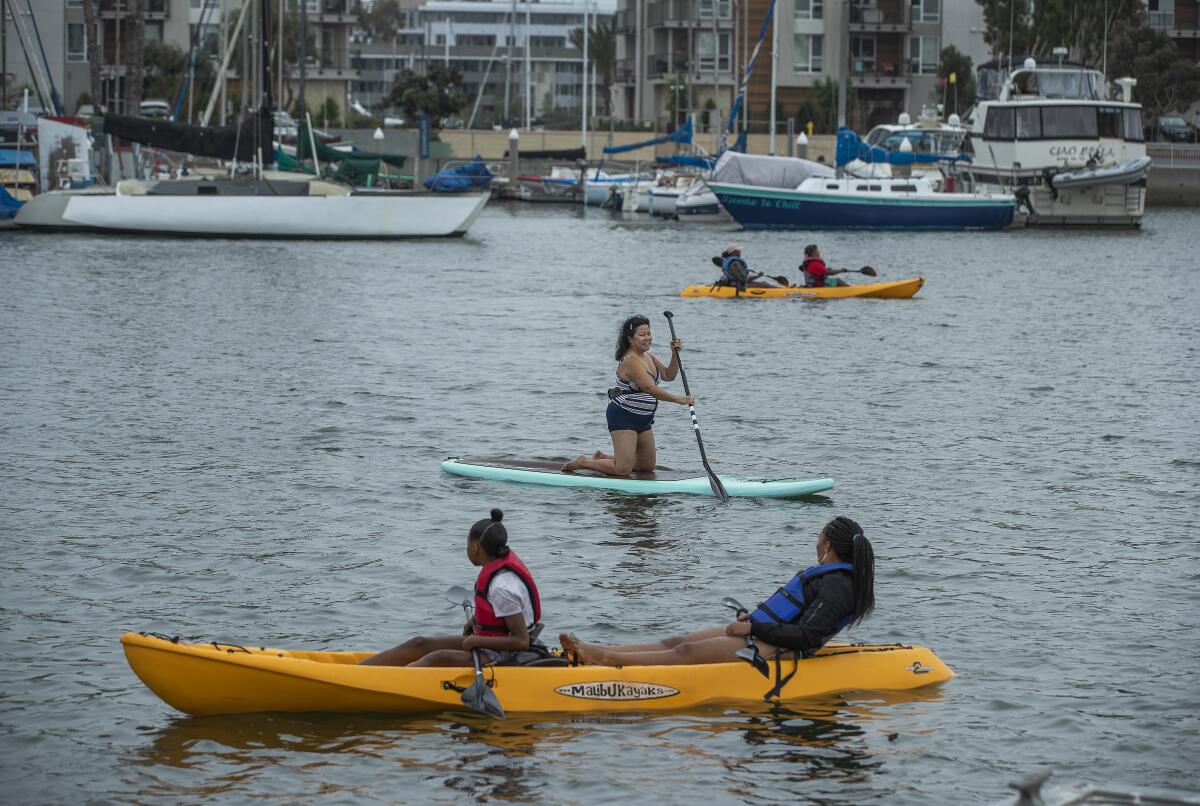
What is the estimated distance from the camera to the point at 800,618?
11.4 meters

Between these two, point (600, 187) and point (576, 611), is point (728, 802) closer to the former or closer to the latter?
point (576, 611)

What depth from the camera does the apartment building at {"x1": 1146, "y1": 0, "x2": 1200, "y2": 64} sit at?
306 ft

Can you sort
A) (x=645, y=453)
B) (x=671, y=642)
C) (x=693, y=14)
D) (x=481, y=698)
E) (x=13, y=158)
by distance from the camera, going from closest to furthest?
(x=481, y=698) < (x=671, y=642) < (x=645, y=453) < (x=13, y=158) < (x=693, y=14)

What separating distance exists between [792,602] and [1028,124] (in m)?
55.6

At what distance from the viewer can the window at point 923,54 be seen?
99.6 m

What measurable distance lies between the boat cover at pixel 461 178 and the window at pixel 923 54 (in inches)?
1166

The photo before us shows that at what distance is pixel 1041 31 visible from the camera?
8644cm

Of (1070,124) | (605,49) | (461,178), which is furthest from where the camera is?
(605,49)

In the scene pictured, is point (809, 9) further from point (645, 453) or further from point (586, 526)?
point (586, 526)

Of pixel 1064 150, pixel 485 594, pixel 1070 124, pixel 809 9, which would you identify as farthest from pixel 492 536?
pixel 809 9

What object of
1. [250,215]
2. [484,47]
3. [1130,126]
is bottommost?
[250,215]

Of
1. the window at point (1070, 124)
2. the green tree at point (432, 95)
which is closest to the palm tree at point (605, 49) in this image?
the green tree at point (432, 95)

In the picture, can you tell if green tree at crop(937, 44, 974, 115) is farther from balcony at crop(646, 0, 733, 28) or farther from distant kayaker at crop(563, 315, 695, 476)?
distant kayaker at crop(563, 315, 695, 476)

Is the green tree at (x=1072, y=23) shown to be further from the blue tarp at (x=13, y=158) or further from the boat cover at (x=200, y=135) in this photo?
the blue tarp at (x=13, y=158)
